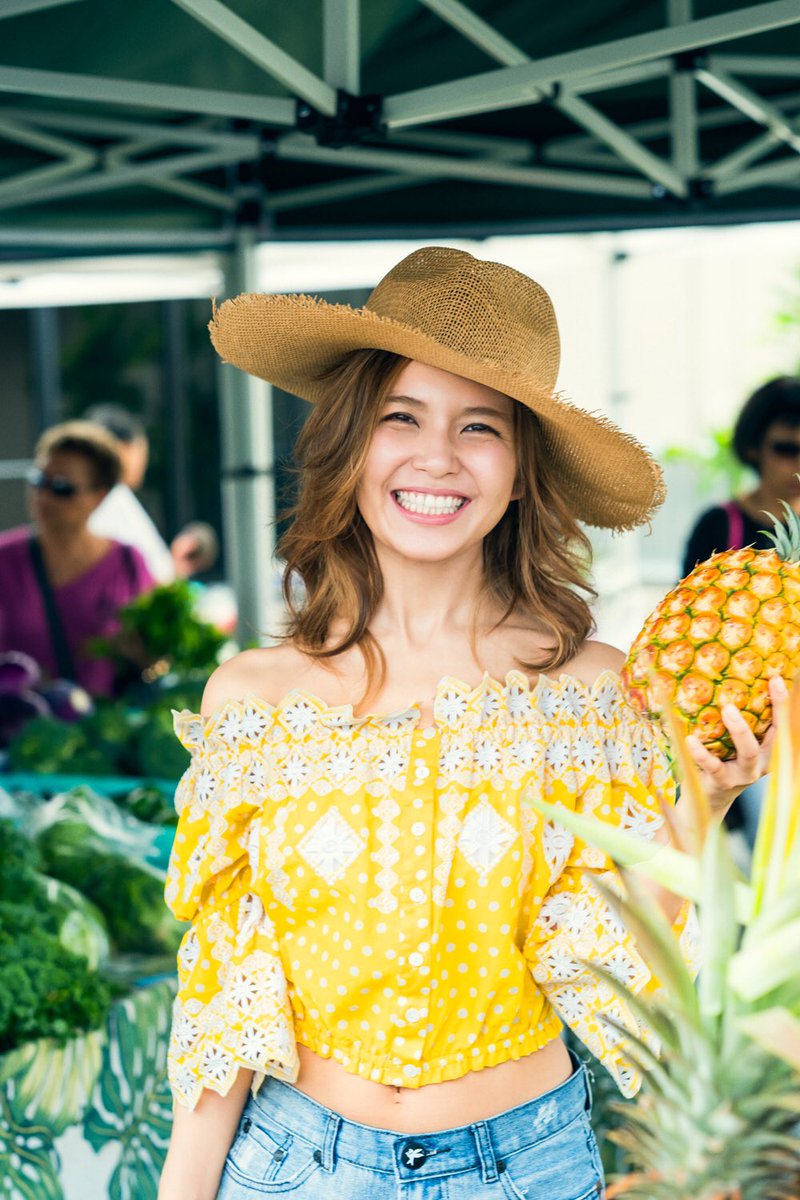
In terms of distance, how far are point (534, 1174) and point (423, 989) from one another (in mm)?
303

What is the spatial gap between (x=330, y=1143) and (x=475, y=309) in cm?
116

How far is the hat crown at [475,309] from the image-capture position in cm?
190

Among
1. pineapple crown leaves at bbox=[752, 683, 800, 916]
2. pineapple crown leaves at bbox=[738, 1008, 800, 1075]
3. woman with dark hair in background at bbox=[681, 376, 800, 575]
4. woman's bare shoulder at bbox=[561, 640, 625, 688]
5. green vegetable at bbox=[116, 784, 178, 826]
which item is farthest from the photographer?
woman with dark hair in background at bbox=[681, 376, 800, 575]

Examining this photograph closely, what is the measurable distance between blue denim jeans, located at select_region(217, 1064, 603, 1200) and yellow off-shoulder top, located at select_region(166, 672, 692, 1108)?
7 centimetres

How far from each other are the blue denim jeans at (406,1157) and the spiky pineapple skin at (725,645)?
65 centimetres

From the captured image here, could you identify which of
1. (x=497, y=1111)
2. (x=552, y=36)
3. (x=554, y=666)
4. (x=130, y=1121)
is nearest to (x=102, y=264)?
(x=552, y=36)

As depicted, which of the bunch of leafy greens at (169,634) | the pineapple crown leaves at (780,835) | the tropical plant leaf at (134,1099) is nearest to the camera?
the pineapple crown leaves at (780,835)

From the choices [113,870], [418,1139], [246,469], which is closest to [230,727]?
[418,1139]

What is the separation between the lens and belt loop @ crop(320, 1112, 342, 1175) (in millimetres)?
1814

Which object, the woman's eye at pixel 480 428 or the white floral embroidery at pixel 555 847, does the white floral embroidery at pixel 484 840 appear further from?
the woman's eye at pixel 480 428

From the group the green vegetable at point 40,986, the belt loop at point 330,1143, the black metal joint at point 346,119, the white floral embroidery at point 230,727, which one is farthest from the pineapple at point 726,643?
the black metal joint at point 346,119

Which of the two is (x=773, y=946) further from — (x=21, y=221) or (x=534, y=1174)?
(x=21, y=221)

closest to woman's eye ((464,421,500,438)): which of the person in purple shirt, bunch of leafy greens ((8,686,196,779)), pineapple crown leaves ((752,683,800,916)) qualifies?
pineapple crown leaves ((752,683,800,916))

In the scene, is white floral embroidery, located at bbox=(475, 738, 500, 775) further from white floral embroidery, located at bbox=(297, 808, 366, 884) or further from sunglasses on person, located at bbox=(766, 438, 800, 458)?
sunglasses on person, located at bbox=(766, 438, 800, 458)
